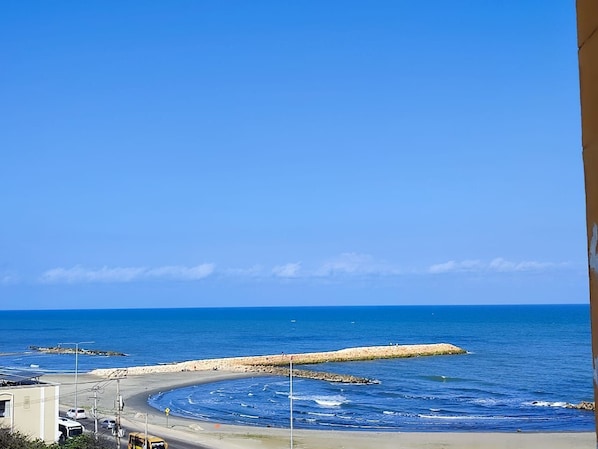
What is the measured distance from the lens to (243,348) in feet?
400

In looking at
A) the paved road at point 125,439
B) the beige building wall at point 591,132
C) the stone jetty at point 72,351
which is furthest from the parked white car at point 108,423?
the stone jetty at point 72,351

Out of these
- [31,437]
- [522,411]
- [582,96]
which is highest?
[582,96]

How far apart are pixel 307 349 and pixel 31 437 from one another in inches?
3632

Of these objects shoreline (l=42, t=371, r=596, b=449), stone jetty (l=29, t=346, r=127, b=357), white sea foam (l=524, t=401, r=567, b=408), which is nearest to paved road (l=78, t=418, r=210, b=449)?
shoreline (l=42, t=371, r=596, b=449)

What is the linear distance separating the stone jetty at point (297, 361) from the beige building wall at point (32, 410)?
4523 centimetres

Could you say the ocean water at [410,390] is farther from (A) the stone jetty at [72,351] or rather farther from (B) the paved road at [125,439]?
(B) the paved road at [125,439]

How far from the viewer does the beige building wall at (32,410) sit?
90.2 feet

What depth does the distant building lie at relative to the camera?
2748 centimetres

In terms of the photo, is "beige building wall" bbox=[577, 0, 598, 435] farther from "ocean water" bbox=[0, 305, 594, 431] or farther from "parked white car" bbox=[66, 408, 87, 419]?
"parked white car" bbox=[66, 408, 87, 419]

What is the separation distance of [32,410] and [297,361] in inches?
2672

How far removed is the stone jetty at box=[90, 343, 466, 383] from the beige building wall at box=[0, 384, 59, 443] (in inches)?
1781

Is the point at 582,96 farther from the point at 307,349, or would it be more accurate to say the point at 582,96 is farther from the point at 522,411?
the point at 307,349

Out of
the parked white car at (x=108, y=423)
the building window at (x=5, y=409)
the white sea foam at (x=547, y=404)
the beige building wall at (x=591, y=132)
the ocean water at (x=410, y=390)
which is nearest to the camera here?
the beige building wall at (x=591, y=132)

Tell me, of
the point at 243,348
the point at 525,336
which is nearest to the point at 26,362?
the point at 243,348
